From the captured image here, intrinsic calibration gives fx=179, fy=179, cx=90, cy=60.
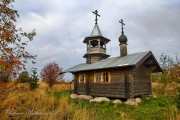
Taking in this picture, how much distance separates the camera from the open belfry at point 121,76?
14.9 metres

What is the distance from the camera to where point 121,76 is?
51.0ft

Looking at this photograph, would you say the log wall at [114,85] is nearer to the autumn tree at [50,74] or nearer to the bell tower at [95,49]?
the bell tower at [95,49]

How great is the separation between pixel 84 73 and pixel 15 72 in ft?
49.8

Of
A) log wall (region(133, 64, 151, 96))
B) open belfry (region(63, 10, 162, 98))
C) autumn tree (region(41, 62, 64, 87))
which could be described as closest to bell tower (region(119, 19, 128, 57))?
open belfry (region(63, 10, 162, 98))

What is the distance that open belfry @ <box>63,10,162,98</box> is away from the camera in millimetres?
14883

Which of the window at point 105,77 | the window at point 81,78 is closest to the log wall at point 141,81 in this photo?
the window at point 105,77

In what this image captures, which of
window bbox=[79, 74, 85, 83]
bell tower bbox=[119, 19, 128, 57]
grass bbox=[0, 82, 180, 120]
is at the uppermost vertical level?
bell tower bbox=[119, 19, 128, 57]

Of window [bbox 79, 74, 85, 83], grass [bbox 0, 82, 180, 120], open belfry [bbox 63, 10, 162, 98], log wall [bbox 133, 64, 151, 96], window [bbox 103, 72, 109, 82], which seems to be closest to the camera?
grass [bbox 0, 82, 180, 120]

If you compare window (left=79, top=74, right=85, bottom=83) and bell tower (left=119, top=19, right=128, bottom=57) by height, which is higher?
bell tower (left=119, top=19, right=128, bottom=57)

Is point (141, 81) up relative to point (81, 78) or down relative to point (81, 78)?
down

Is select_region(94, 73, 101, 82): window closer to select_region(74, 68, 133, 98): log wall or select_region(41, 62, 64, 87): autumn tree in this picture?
select_region(74, 68, 133, 98): log wall

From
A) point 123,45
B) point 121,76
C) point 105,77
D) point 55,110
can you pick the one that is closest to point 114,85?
point 121,76

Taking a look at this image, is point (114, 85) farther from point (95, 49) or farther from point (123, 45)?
point (95, 49)

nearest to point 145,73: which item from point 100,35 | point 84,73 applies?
point 84,73
